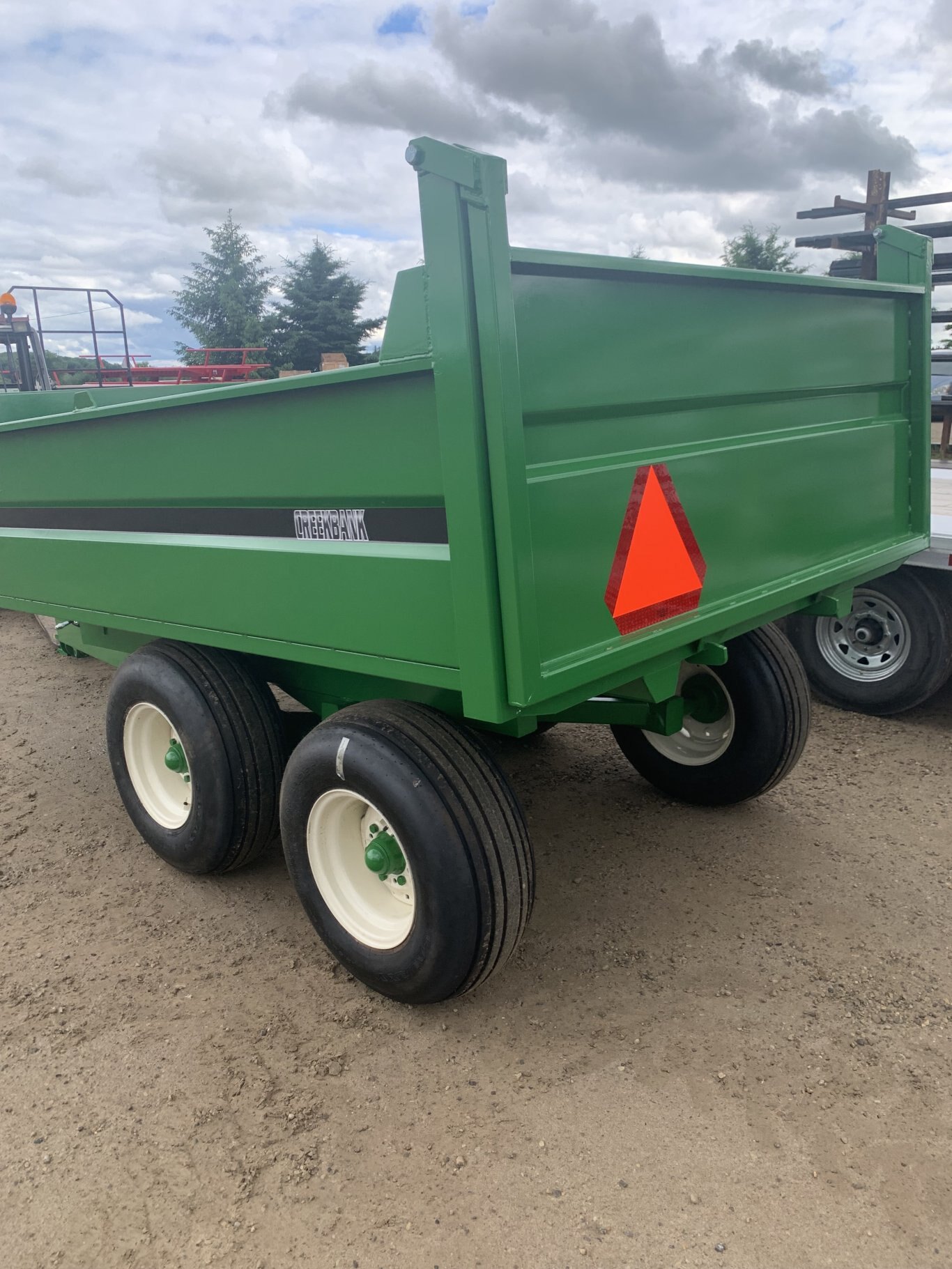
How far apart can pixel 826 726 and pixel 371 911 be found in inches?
111

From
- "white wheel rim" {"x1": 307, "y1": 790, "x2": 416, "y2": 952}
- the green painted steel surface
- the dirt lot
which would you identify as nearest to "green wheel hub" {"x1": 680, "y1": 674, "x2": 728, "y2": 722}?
the dirt lot

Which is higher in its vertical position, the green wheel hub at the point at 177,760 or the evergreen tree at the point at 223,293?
the evergreen tree at the point at 223,293

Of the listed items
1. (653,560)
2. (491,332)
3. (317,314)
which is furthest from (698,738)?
(317,314)

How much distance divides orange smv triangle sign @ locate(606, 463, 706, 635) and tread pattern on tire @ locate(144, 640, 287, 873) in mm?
1450

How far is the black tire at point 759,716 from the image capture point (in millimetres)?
3488

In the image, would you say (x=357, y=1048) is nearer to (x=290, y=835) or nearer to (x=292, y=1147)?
(x=292, y=1147)

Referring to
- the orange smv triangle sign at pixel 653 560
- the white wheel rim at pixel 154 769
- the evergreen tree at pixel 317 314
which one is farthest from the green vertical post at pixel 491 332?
the evergreen tree at pixel 317 314

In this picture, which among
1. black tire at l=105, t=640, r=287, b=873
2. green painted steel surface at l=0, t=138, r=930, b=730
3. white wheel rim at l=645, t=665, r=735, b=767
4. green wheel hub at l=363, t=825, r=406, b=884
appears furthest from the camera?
white wheel rim at l=645, t=665, r=735, b=767

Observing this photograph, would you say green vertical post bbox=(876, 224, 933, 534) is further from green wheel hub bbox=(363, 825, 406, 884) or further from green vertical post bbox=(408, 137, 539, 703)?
green wheel hub bbox=(363, 825, 406, 884)

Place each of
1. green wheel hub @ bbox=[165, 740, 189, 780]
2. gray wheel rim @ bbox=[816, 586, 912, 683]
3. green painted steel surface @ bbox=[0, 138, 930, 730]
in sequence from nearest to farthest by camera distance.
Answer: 1. green painted steel surface @ bbox=[0, 138, 930, 730]
2. green wheel hub @ bbox=[165, 740, 189, 780]
3. gray wheel rim @ bbox=[816, 586, 912, 683]

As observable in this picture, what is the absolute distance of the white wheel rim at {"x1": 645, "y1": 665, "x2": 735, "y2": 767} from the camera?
Answer: 3646mm

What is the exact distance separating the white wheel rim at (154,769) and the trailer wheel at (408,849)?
0.91 m

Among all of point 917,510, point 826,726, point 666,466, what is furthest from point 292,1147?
point 826,726

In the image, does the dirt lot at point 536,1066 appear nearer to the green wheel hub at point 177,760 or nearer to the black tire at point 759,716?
the black tire at point 759,716
